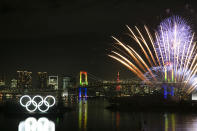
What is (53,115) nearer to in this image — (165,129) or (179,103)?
(165,129)

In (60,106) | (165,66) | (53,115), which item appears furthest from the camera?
(60,106)

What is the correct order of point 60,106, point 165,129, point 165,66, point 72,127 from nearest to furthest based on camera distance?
point 165,129, point 72,127, point 165,66, point 60,106

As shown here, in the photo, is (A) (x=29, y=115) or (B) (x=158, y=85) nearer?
(A) (x=29, y=115)

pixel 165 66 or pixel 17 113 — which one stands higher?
pixel 165 66

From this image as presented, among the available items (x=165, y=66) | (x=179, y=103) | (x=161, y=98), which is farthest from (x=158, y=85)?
(x=165, y=66)

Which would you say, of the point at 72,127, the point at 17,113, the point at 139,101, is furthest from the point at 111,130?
→ the point at 139,101

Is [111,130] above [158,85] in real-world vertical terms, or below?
below

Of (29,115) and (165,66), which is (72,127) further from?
(165,66)

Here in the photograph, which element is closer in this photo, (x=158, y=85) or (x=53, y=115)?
(x=53, y=115)

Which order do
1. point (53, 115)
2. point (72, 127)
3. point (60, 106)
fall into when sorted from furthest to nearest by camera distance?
point (60, 106) → point (53, 115) → point (72, 127)
